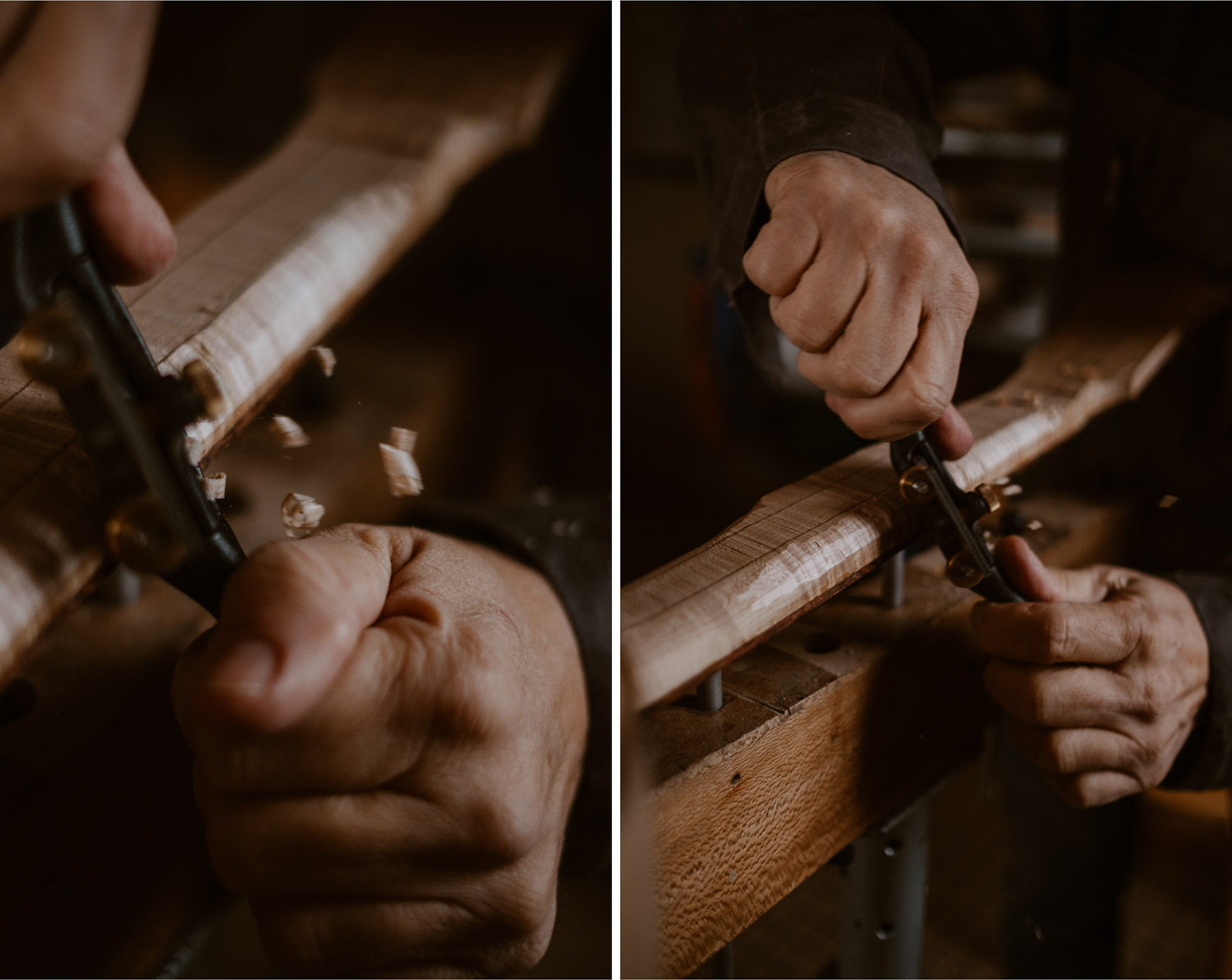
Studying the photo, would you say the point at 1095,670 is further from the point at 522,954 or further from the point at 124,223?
the point at 124,223

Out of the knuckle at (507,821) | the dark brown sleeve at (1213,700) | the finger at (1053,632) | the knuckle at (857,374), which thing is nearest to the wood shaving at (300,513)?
the knuckle at (507,821)

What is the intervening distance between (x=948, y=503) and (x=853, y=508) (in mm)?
44

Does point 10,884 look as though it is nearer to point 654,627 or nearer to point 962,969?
point 654,627

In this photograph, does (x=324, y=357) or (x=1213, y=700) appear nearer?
(x=324, y=357)

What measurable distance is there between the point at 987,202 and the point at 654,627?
58cm

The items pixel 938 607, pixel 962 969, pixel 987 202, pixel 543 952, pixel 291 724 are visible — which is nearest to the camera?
pixel 291 724

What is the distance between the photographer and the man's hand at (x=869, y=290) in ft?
1.13

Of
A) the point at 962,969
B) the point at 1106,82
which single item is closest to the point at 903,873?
the point at 962,969

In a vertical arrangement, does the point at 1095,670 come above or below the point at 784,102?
below

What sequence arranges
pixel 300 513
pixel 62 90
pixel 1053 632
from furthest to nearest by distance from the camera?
pixel 1053 632, pixel 300 513, pixel 62 90

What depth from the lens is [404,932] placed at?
27 centimetres

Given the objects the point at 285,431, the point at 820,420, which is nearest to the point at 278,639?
the point at 285,431

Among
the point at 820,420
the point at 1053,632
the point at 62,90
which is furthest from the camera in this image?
the point at 820,420

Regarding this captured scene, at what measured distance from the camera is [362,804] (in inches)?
9.7
